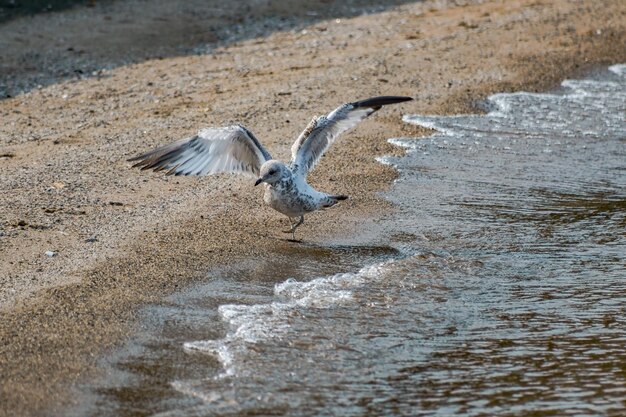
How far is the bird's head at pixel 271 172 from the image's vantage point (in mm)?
7375

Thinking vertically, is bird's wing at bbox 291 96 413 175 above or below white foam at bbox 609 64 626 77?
above

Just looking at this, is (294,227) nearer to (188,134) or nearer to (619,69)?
(188,134)

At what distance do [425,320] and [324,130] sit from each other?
91.8 inches

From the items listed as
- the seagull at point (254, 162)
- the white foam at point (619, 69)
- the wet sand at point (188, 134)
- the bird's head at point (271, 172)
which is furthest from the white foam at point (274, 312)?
the white foam at point (619, 69)

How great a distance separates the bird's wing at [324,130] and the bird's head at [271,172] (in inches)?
17.5

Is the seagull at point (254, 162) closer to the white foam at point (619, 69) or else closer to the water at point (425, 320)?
the water at point (425, 320)

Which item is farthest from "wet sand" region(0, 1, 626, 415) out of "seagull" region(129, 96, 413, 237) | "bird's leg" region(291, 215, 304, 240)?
"seagull" region(129, 96, 413, 237)

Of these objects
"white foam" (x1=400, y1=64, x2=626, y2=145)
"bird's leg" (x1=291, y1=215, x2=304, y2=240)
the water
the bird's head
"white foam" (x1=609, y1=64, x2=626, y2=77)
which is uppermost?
the bird's head

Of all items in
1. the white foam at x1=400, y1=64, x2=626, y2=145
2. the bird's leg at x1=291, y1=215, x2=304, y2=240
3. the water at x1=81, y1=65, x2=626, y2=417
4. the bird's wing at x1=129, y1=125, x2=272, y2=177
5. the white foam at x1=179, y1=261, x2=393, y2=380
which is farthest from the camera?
the white foam at x1=400, y1=64, x2=626, y2=145

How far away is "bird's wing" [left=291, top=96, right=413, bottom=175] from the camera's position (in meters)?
8.03

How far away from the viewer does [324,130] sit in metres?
8.19

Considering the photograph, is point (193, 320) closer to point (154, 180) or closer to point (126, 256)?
point (126, 256)

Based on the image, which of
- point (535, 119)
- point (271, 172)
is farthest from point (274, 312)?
point (535, 119)

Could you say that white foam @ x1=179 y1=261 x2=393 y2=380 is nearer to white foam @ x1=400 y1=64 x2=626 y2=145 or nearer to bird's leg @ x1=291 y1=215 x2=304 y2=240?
bird's leg @ x1=291 y1=215 x2=304 y2=240
